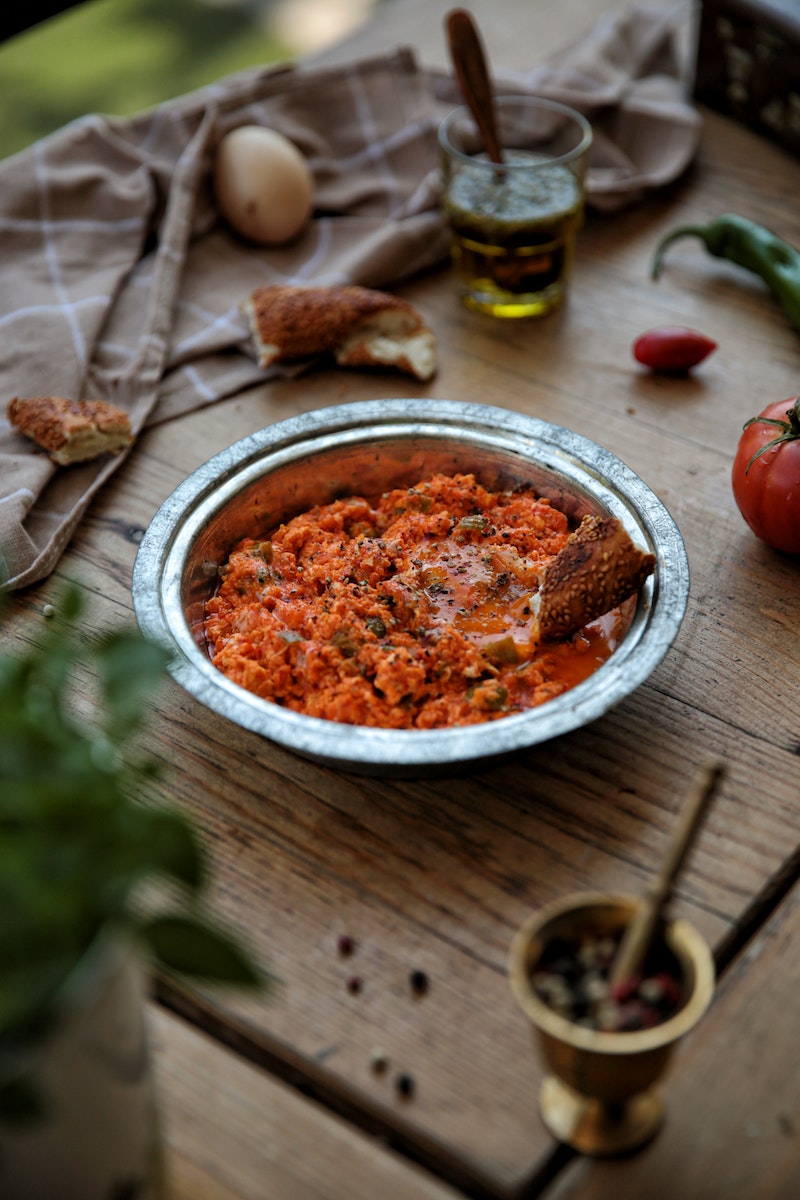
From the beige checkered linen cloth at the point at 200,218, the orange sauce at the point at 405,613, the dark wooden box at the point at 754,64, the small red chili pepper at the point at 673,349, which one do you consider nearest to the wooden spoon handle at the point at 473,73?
the beige checkered linen cloth at the point at 200,218

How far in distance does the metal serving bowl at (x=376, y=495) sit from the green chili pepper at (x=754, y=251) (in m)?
0.79

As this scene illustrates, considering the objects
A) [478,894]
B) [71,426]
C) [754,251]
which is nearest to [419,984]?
[478,894]

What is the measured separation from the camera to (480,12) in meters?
3.50

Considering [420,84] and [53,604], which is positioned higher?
[420,84]

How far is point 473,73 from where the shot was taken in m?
2.40

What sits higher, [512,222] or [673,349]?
[512,222]

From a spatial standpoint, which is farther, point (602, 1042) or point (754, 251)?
point (754, 251)

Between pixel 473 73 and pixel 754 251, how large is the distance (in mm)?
692

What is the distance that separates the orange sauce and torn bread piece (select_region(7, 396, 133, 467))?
443 mm

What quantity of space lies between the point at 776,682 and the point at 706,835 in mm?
319

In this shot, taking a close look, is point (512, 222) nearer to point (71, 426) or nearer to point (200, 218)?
point (200, 218)

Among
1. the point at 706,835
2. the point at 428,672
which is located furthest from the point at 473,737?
the point at 706,835

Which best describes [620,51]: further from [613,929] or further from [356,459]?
[613,929]

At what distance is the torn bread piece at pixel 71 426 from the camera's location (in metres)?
2.09
